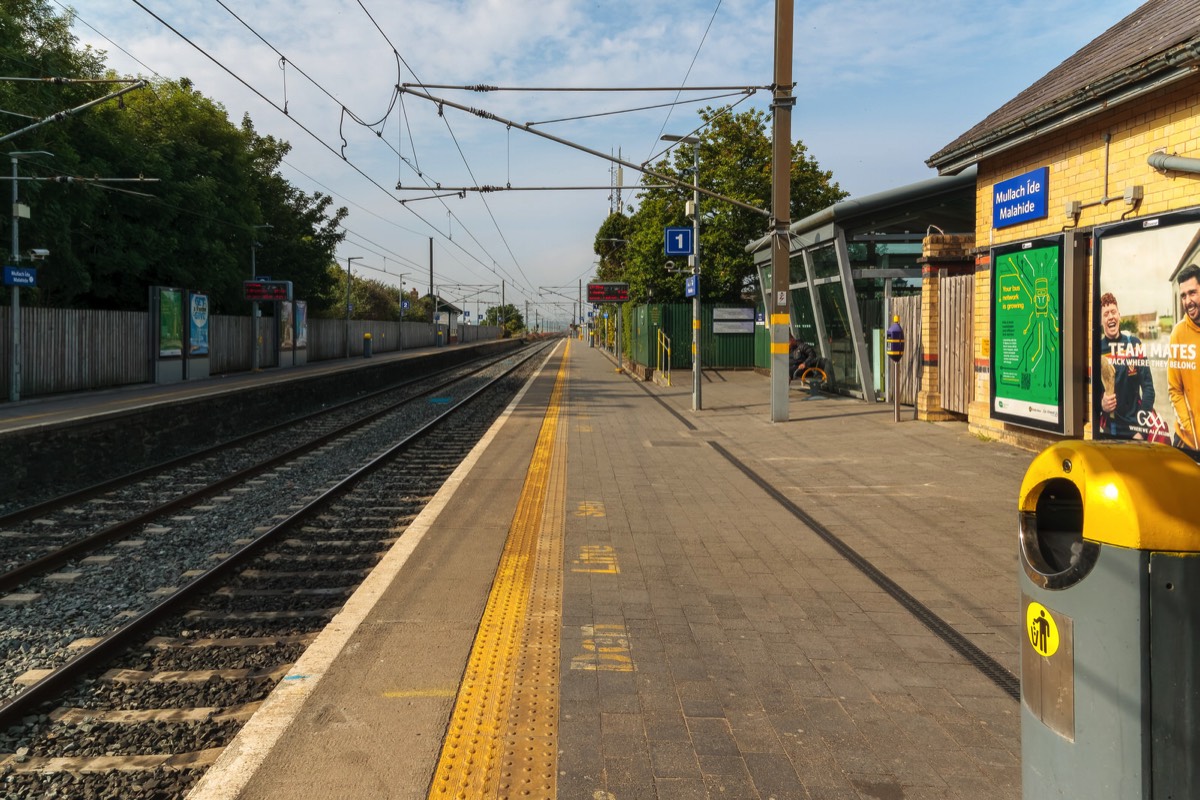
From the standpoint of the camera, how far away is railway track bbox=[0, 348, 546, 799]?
3764 millimetres

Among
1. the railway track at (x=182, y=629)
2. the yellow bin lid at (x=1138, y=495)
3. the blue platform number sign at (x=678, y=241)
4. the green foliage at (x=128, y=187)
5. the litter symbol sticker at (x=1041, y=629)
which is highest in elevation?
the green foliage at (x=128, y=187)

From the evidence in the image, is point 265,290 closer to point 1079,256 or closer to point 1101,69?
point 1079,256

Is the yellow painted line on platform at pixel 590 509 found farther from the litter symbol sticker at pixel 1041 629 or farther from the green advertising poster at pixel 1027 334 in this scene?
the green advertising poster at pixel 1027 334

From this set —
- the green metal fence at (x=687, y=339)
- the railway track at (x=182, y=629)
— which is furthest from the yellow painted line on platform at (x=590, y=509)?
the green metal fence at (x=687, y=339)

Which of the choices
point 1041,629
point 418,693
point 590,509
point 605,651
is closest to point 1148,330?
point 590,509

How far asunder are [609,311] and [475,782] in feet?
193

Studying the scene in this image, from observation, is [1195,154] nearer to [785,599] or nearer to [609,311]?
[785,599]

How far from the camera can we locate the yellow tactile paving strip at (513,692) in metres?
3.15

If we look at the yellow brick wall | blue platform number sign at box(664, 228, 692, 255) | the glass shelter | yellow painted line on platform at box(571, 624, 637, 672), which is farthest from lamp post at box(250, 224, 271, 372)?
yellow painted line on platform at box(571, 624, 637, 672)

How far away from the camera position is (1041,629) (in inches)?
96.6

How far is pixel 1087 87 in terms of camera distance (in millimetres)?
9086

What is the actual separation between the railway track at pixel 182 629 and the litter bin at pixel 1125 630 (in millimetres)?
3173

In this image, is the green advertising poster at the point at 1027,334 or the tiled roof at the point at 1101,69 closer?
the tiled roof at the point at 1101,69

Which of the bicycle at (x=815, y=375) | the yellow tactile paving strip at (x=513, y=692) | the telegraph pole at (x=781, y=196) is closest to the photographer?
the yellow tactile paving strip at (x=513, y=692)
